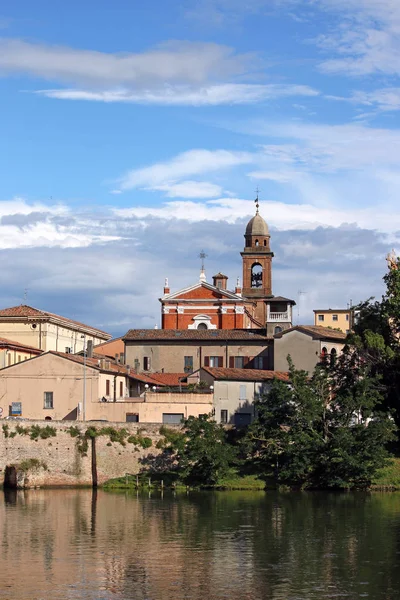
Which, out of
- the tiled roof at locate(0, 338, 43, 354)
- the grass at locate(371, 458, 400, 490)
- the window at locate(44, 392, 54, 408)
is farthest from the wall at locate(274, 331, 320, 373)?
the tiled roof at locate(0, 338, 43, 354)

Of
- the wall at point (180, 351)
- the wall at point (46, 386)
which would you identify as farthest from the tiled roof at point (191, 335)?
the wall at point (46, 386)

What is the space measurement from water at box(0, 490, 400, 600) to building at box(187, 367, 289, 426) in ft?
40.1

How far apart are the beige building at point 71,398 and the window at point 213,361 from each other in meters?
16.7

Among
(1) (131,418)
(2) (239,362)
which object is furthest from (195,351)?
(1) (131,418)

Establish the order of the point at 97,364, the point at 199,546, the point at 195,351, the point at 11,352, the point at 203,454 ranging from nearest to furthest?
the point at 199,546 < the point at 203,454 < the point at 97,364 < the point at 11,352 < the point at 195,351

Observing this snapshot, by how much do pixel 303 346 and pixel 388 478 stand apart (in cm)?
2044

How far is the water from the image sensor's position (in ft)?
112

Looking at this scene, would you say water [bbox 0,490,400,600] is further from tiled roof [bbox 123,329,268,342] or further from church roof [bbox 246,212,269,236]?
church roof [bbox 246,212,269,236]

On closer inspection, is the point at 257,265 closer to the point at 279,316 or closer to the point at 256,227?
the point at 256,227

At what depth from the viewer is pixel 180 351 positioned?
290ft

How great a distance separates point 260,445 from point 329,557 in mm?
23643

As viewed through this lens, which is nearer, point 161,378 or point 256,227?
point 161,378

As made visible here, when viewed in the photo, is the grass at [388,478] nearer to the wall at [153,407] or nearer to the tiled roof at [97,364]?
the wall at [153,407]

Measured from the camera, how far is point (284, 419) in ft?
206
